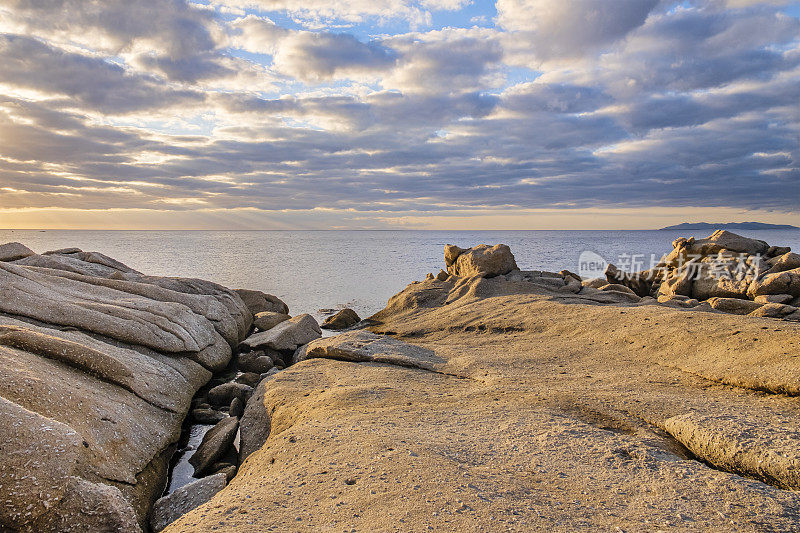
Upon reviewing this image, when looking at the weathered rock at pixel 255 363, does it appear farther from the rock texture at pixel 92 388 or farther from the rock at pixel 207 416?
the rock at pixel 207 416

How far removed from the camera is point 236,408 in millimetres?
8312

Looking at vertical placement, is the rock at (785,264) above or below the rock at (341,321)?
above

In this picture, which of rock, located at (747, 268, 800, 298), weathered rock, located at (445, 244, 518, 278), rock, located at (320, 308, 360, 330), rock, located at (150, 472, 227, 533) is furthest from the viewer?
rock, located at (320, 308, 360, 330)

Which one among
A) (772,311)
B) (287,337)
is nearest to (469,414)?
(287,337)

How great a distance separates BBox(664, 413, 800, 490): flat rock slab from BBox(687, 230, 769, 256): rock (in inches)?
652

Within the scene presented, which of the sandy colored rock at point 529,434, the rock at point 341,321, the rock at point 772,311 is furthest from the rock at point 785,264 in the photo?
the rock at point 341,321

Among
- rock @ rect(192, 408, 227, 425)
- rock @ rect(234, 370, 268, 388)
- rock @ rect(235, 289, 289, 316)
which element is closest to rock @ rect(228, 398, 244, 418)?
rock @ rect(192, 408, 227, 425)

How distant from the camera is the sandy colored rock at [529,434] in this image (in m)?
3.51

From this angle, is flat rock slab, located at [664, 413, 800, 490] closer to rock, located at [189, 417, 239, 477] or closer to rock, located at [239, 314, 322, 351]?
rock, located at [189, 417, 239, 477]

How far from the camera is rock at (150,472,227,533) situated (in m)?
5.00

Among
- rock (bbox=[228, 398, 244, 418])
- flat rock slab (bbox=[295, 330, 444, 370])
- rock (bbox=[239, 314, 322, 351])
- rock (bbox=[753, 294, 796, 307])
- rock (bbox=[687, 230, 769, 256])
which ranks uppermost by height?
rock (bbox=[687, 230, 769, 256])

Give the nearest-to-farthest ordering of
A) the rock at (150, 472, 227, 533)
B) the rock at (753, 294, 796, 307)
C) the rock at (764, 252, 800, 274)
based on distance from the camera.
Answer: the rock at (150, 472, 227, 533)
the rock at (753, 294, 796, 307)
the rock at (764, 252, 800, 274)

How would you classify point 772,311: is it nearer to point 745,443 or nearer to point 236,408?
point 745,443

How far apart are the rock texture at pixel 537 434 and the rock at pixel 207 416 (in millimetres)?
1060
